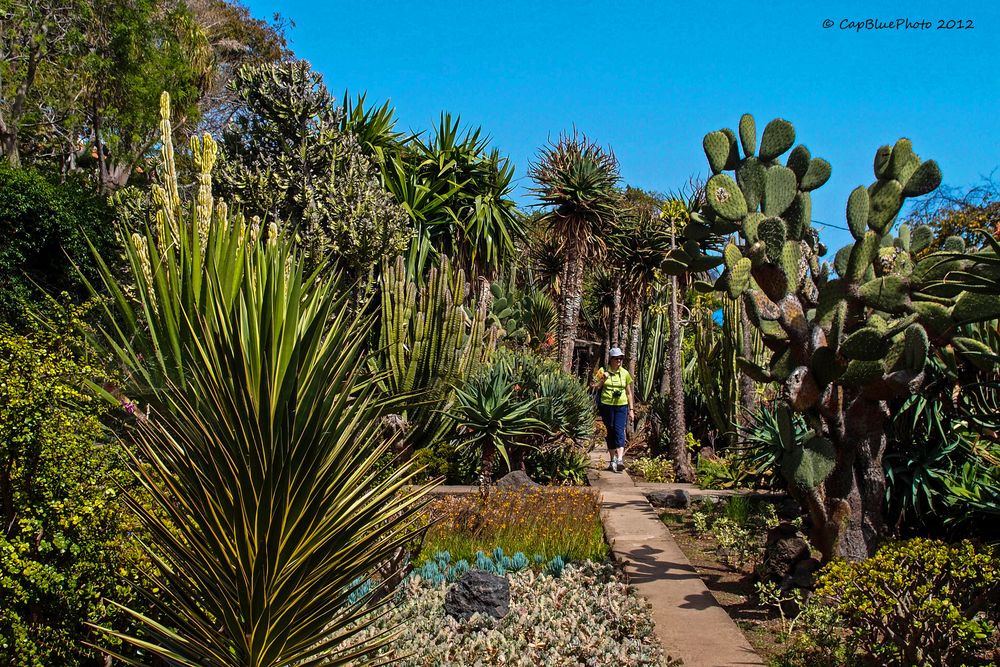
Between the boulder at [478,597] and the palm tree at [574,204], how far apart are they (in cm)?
1123

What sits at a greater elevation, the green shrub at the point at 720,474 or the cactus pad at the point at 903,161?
the cactus pad at the point at 903,161

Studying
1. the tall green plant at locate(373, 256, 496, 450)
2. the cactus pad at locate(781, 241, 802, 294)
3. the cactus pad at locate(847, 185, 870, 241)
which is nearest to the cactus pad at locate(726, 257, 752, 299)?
the cactus pad at locate(781, 241, 802, 294)

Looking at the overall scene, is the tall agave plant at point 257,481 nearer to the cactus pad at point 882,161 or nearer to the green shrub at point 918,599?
the green shrub at point 918,599

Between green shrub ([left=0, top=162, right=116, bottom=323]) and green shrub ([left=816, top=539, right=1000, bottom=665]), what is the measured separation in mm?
12411

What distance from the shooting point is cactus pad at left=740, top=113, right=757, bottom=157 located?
20.3ft

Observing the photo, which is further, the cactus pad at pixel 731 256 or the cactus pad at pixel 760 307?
the cactus pad at pixel 731 256

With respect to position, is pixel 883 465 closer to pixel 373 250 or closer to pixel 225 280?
pixel 225 280

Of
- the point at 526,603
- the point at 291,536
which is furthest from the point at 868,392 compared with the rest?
the point at 291,536

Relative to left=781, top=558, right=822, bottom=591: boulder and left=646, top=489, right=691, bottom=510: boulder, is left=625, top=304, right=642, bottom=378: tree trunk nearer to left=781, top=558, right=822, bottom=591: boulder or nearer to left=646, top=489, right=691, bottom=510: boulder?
left=646, top=489, right=691, bottom=510: boulder

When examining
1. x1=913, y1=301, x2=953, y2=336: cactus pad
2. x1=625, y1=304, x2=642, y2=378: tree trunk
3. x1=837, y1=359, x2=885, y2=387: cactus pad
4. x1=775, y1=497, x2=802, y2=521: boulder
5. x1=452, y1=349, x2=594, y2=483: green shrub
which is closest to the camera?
x1=837, y1=359, x2=885, y2=387: cactus pad

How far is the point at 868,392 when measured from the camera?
505cm

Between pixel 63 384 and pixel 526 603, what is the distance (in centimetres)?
301

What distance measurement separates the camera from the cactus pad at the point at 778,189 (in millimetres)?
5844

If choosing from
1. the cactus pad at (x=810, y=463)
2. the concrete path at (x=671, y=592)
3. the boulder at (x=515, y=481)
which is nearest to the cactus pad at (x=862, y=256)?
the cactus pad at (x=810, y=463)
